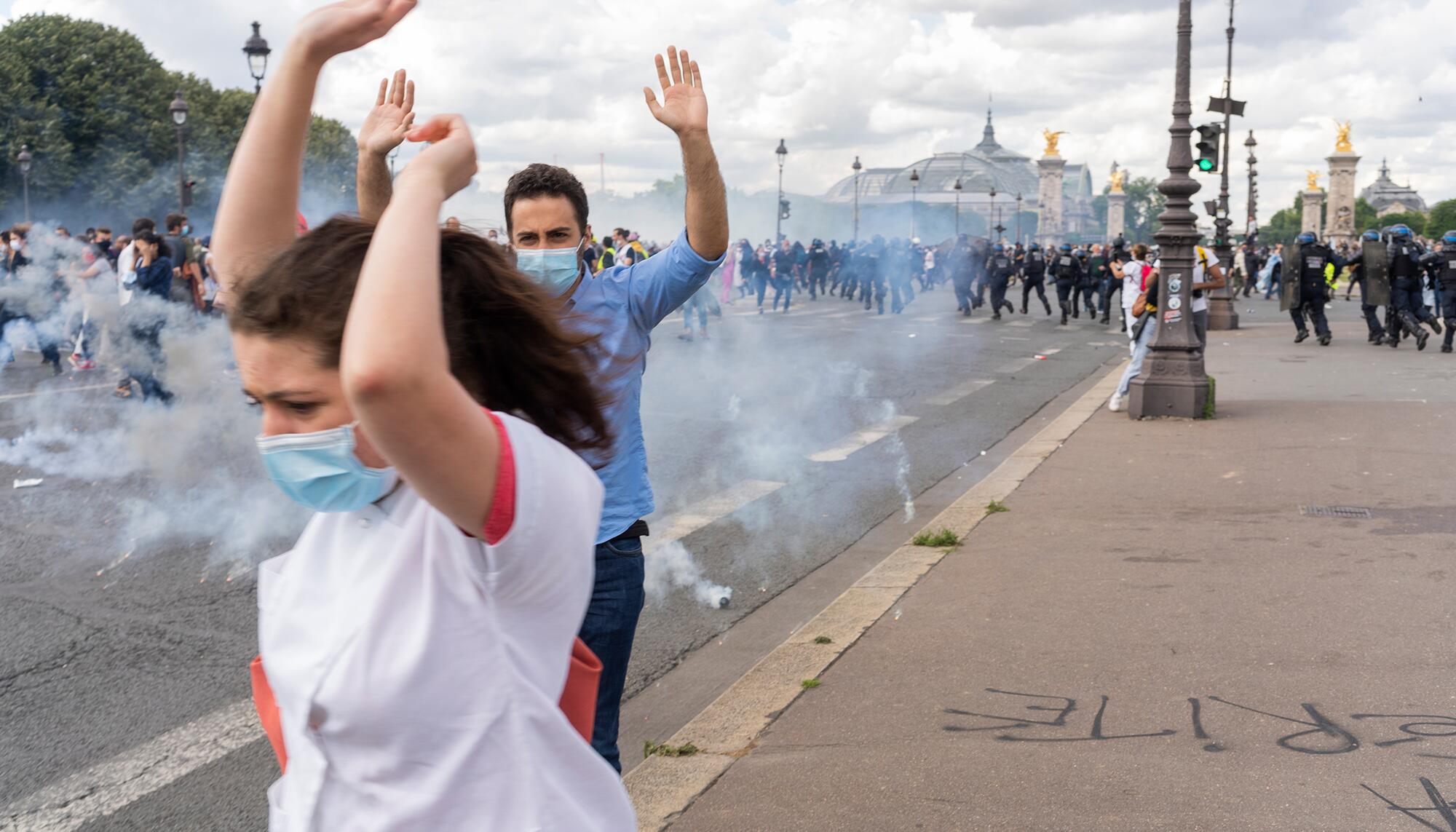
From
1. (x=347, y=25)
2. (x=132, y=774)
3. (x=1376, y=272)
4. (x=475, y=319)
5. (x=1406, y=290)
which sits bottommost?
(x=132, y=774)

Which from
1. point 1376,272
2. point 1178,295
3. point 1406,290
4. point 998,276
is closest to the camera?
point 1178,295

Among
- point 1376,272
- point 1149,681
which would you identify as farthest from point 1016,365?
point 1149,681

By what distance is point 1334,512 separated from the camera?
23.4 feet

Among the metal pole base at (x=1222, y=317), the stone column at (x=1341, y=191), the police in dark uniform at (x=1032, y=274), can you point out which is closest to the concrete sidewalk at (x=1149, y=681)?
the metal pole base at (x=1222, y=317)

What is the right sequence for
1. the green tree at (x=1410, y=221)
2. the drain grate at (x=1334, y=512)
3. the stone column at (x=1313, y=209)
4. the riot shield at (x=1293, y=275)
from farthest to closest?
the green tree at (x=1410, y=221), the stone column at (x=1313, y=209), the riot shield at (x=1293, y=275), the drain grate at (x=1334, y=512)

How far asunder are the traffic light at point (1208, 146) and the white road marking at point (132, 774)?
12207mm

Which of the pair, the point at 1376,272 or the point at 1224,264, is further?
the point at 1224,264

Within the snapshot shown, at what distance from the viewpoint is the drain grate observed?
702 cm

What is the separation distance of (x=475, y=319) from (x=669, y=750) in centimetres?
270

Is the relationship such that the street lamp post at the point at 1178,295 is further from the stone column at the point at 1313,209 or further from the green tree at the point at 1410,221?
the green tree at the point at 1410,221

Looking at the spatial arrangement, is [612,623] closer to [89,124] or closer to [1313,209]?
[89,124]

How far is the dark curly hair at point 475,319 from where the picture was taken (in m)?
1.36

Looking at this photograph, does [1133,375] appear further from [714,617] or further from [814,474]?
[714,617]

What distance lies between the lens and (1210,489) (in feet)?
25.8
